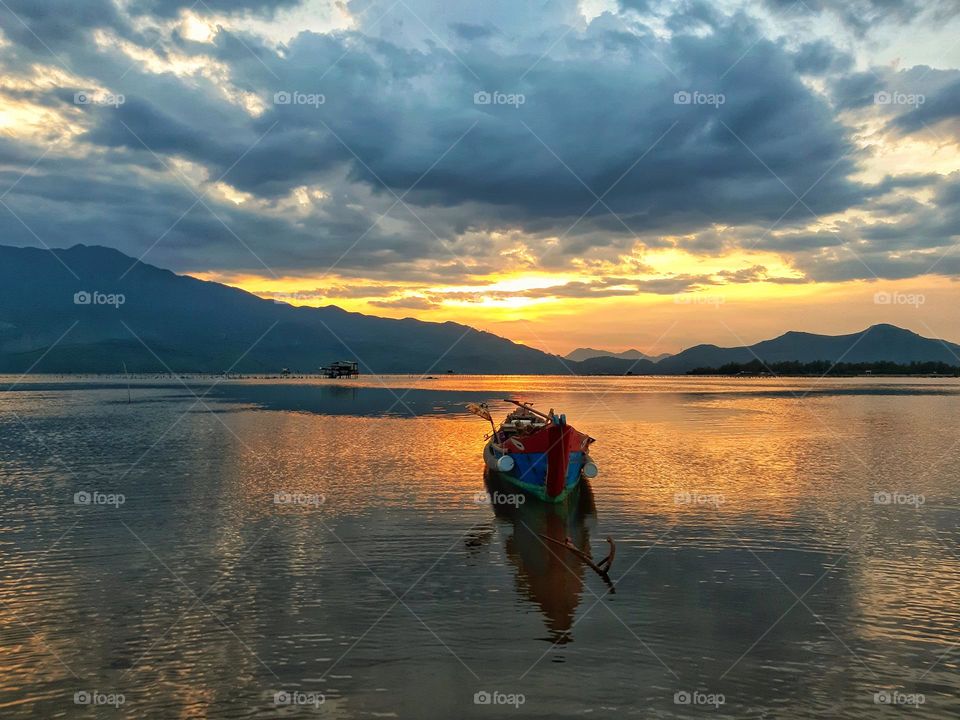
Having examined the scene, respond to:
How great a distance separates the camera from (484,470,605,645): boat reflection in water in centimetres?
1823

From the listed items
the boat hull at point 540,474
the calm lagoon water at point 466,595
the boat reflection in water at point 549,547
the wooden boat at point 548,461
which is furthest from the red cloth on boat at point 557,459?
the calm lagoon water at point 466,595

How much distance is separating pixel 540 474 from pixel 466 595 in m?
16.2

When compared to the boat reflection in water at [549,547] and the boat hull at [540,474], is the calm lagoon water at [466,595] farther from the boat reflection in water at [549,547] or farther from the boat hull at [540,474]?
the boat hull at [540,474]

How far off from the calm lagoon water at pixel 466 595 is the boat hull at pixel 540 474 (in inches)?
64.7

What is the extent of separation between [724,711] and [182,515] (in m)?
24.7

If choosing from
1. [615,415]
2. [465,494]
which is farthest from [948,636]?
[615,415]

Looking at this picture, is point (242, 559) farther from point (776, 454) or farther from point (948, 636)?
point (776, 454)

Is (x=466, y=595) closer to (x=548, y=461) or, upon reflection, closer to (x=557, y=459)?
(x=557, y=459)

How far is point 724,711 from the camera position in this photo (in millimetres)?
12742

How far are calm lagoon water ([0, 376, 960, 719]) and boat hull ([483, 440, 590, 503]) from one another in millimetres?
1644

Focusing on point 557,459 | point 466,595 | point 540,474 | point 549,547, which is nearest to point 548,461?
point 557,459

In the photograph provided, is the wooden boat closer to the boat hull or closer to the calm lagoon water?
the boat hull

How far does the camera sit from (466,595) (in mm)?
19016

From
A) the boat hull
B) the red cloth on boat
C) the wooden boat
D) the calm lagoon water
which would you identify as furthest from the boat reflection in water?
the red cloth on boat
